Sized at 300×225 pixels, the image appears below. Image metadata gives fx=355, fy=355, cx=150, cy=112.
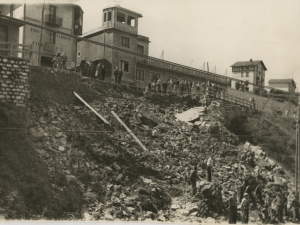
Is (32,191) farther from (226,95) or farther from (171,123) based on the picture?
(226,95)

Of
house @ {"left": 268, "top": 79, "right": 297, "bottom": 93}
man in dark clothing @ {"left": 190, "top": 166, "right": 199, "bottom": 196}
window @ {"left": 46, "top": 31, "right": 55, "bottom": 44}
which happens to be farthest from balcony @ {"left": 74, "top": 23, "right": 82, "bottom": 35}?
man in dark clothing @ {"left": 190, "top": 166, "right": 199, "bottom": 196}

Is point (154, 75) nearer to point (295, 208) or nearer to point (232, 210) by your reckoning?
point (232, 210)

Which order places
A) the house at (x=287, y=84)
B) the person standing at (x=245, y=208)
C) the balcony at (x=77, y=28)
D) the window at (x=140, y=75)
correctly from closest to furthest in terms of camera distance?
the person standing at (x=245, y=208) < the house at (x=287, y=84) < the balcony at (x=77, y=28) < the window at (x=140, y=75)

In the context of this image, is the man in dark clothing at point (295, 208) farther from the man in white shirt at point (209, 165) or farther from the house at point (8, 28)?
the house at point (8, 28)

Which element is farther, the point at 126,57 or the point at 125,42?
the point at 125,42

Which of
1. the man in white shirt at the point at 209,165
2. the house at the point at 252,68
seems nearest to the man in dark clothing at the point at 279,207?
the man in white shirt at the point at 209,165

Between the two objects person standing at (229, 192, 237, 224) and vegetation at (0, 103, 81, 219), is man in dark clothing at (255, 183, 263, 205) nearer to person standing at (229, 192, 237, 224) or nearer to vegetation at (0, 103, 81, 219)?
person standing at (229, 192, 237, 224)

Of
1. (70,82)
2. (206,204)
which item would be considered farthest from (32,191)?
(70,82)

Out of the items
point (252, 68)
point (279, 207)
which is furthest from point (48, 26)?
point (279, 207)
